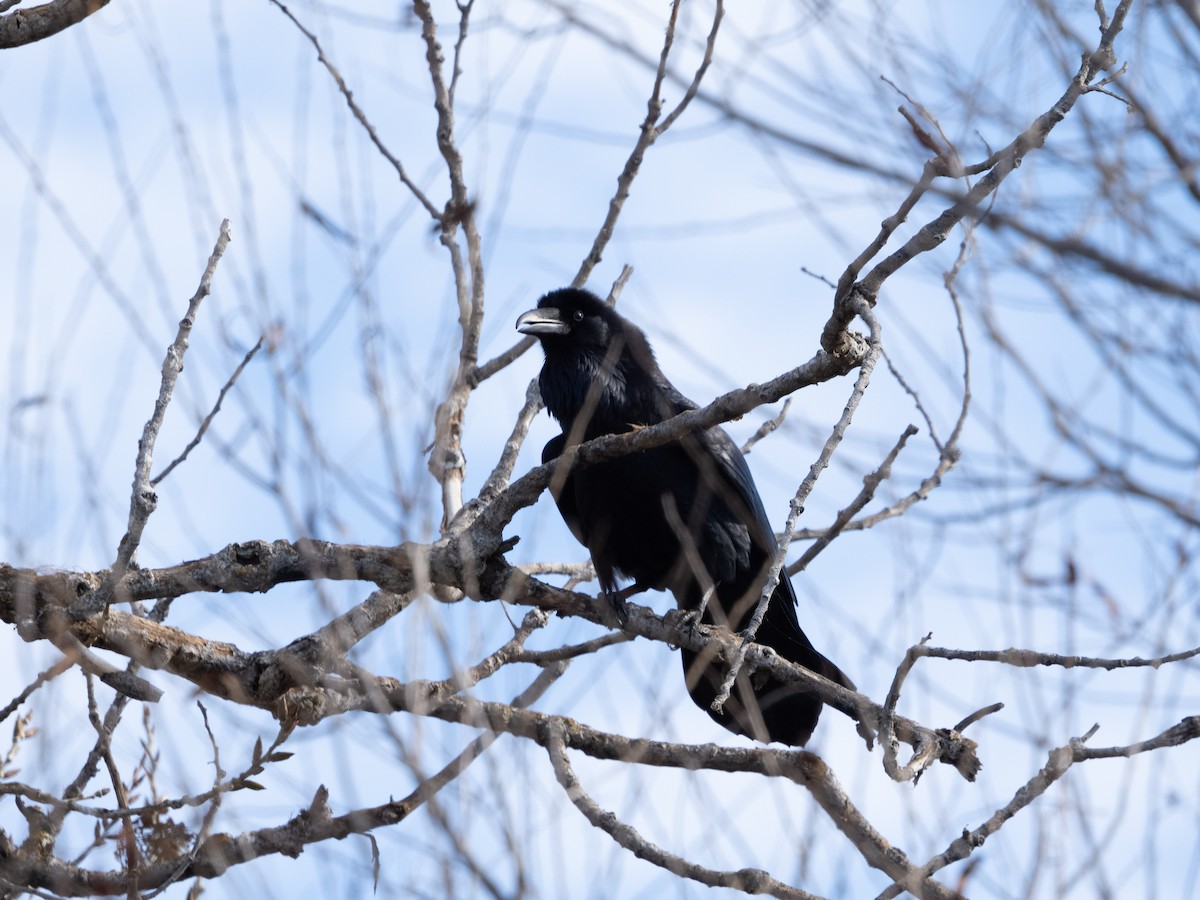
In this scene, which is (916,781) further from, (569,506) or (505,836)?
(569,506)

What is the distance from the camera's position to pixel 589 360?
21.6ft

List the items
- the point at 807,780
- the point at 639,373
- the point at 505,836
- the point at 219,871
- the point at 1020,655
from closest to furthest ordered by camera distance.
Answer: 1. the point at 505,836
2. the point at 1020,655
3. the point at 219,871
4. the point at 807,780
5. the point at 639,373

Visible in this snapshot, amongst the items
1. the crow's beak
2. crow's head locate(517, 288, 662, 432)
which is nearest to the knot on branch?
crow's head locate(517, 288, 662, 432)

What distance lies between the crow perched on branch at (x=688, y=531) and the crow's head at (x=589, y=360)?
1 cm

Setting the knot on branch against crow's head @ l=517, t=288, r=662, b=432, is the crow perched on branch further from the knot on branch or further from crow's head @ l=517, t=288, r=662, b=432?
the knot on branch

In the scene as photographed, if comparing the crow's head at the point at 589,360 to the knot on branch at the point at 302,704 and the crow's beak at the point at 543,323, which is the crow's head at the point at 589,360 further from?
the knot on branch at the point at 302,704

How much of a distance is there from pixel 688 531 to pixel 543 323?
144cm

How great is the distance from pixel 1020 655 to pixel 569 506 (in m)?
2.83

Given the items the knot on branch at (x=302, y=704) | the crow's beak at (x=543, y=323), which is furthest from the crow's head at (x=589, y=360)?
the knot on branch at (x=302, y=704)

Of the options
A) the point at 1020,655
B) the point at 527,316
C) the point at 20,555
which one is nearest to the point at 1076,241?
the point at 1020,655

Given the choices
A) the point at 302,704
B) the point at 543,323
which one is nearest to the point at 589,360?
the point at 543,323

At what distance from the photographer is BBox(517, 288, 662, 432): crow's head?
6113mm

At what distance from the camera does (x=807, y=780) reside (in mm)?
4465

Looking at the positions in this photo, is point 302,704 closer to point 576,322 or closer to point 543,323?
point 543,323
